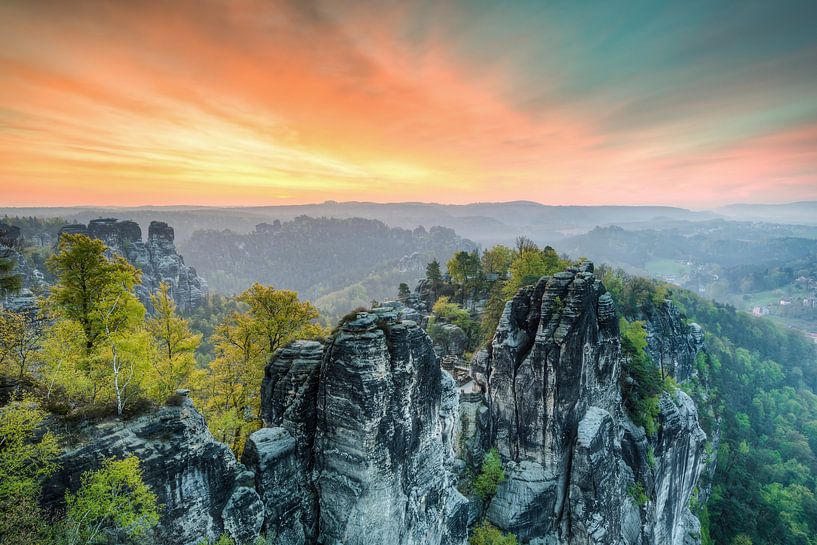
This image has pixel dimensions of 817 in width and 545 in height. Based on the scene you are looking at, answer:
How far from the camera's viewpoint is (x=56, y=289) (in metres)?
16.9

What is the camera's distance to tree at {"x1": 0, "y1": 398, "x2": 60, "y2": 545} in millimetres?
9758

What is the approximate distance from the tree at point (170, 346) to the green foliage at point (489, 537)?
74.6 feet

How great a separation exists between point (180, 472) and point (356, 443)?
6.88m

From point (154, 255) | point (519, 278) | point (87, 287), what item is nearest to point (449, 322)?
point (519, 278)

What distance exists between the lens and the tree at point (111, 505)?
10.9 metres

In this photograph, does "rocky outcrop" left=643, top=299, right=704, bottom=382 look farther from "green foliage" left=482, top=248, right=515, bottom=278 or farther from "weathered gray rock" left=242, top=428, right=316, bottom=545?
"weathered gray rock" left=242, top=428, right=316, bottom=545

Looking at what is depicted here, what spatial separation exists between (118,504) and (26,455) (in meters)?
3.17

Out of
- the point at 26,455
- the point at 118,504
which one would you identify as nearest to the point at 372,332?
the point at 118,504

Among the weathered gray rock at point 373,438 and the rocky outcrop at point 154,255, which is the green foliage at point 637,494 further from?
the rocky outcrop at point 154,255

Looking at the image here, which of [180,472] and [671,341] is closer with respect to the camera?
[180,472]

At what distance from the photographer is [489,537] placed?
24938mm

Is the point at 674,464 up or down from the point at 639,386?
down

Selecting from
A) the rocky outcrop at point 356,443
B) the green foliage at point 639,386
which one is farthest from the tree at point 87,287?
the green foliage at point 639,386

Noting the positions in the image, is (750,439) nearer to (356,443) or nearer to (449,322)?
(449,322)
